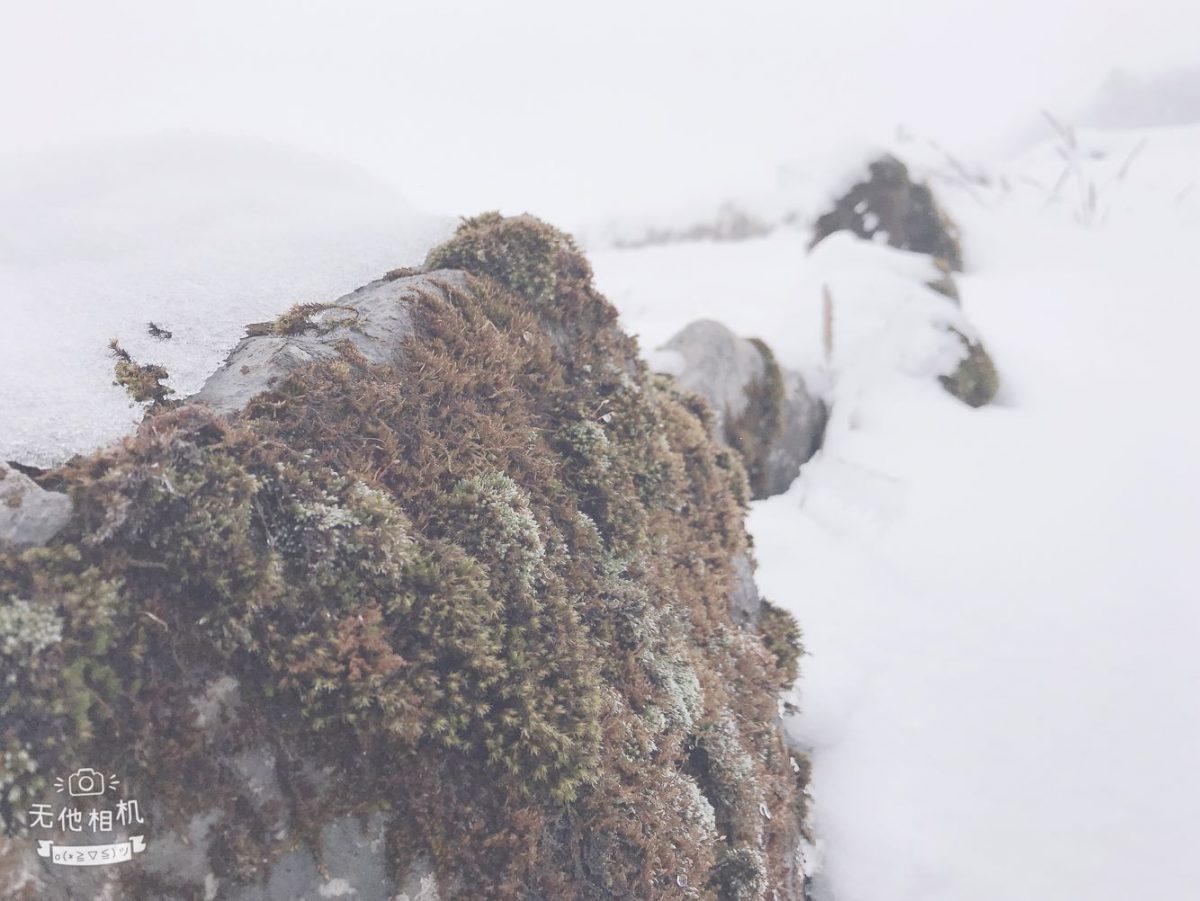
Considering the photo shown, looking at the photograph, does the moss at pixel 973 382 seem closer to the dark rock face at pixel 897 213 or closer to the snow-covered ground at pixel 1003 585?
the snow-covered ground at pixel 1003 585

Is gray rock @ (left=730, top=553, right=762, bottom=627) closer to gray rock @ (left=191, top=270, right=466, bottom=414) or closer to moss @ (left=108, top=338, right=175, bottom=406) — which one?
gray rock @ (left=191, top=270, right=466, bottom=414)

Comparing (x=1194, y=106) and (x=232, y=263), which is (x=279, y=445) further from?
(x=1194, y=106)

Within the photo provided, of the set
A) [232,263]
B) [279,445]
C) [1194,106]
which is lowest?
[279,445]

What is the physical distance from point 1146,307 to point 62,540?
1329 centimetres

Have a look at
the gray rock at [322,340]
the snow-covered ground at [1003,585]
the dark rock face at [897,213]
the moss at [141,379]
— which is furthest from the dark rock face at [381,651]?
the dark rock face at [897,213]

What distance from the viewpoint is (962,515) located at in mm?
7645

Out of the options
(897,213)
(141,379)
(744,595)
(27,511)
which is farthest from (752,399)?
(897,213)

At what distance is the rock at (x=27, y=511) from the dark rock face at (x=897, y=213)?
14.5m

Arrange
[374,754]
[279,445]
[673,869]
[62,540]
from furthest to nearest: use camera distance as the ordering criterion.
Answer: [673,869] < [279,445] < [374,754] < [62,540]

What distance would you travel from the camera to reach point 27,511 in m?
2.61

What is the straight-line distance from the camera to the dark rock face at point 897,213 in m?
14.4

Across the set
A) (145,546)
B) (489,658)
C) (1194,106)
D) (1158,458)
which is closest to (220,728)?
(145,546)

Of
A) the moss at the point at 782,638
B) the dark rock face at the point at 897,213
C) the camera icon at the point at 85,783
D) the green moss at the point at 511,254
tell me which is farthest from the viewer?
the dark rock face at the point at 897,213

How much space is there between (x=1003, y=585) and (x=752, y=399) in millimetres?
3446
